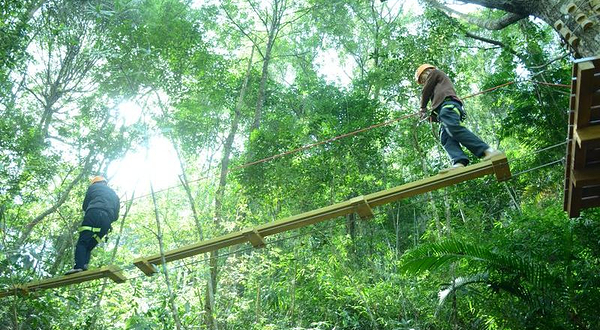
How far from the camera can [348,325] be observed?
22.7 ft

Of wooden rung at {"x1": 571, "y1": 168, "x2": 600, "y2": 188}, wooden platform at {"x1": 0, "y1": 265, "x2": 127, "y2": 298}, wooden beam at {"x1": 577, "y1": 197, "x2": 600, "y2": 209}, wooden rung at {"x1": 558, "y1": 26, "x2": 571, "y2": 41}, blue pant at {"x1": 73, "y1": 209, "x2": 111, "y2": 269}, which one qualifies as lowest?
wooden beam at {"x1": 577, "y1": 197, "x2": 600, "y2": 209}

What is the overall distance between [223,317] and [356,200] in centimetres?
312

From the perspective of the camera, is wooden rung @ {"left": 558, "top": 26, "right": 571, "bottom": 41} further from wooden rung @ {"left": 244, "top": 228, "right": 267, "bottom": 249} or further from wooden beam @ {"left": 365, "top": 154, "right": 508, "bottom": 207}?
wooden rung @ {"left": 244, "top": 228, "right": 267, "bottom": 249}

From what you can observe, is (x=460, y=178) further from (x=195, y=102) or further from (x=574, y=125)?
(x=195, y=102)

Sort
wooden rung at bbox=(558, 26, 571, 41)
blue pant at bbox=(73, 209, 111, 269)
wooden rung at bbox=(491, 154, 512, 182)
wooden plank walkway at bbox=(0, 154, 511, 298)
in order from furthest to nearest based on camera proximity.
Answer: blue pant at bbox=(73, 209, 111, 269) < wooden rung at bbox=(558, 26, 571, 41) < wooden plank walkway at bbox=(0, 154, 511, 298) < wooden rung at bbox=(491, 154, 512, 182)

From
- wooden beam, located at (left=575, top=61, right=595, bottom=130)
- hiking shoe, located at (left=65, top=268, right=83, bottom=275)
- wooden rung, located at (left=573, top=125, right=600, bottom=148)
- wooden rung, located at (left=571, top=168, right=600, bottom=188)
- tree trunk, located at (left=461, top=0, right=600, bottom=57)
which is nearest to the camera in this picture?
wooden beam, located at (left=575, top=61, right=595, bottom=130)

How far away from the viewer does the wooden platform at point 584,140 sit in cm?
290

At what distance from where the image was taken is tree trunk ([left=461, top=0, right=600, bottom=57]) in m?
4.19

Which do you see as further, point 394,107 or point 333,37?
point 333,37

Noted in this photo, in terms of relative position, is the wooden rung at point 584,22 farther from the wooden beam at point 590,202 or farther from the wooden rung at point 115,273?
the wooden rung at point 115,273

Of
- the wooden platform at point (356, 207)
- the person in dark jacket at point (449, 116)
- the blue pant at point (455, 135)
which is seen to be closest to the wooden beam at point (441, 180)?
the wooden platform at point (356, 207)

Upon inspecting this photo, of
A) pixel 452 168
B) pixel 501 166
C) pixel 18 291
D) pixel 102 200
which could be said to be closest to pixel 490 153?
pixel 501 166

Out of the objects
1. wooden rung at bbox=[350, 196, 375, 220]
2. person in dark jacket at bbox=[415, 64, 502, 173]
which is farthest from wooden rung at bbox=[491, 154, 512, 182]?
wooden rung at bbox=[350, 196, 375, 220]

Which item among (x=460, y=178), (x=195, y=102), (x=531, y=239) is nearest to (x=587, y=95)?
(x=460, y=178)
